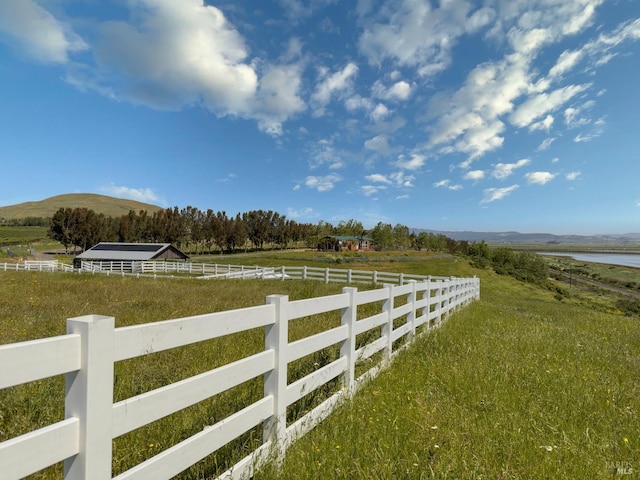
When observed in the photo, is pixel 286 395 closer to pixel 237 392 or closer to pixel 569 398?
pixel 237 392

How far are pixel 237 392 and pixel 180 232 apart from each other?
318ft

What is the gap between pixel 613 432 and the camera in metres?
3.80

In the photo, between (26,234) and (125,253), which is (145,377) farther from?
(26,234)

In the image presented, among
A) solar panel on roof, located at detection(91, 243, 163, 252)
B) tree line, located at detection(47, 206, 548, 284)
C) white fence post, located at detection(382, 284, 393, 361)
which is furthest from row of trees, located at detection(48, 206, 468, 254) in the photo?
white fence post, located at detection(382, 284, 393, 361)

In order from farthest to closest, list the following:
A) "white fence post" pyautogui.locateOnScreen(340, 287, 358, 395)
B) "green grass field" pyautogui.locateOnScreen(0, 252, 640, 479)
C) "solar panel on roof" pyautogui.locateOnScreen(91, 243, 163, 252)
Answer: "solar panel on roof" pyautogui.locateOnScreen(91, 243, 163, 252) → "white fence post" pyautogui.locateOnScreen(340, 287, 358, 395) → "green grass field" pyautogui.locateOnScreen(0, 252, 640, 479)

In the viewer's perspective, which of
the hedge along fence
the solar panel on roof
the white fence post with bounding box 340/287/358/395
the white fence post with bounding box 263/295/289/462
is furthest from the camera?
the solar panel on roof

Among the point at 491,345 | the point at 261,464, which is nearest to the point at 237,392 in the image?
the point at 261,464

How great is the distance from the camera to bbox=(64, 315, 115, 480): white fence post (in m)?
1.74

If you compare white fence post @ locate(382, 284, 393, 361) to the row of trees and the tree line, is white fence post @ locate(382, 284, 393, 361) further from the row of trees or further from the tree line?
the row of trees

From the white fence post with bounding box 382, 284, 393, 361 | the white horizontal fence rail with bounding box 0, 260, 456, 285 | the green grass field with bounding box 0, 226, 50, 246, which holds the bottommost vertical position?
the white horizontal fence rail with bounding box 0, 260, 456, 285

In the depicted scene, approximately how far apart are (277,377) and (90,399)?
1.72 meters

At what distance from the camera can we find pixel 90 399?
175 cm

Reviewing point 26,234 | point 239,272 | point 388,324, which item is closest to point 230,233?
point 239,272

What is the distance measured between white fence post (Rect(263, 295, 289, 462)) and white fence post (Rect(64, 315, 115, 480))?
155 cm
